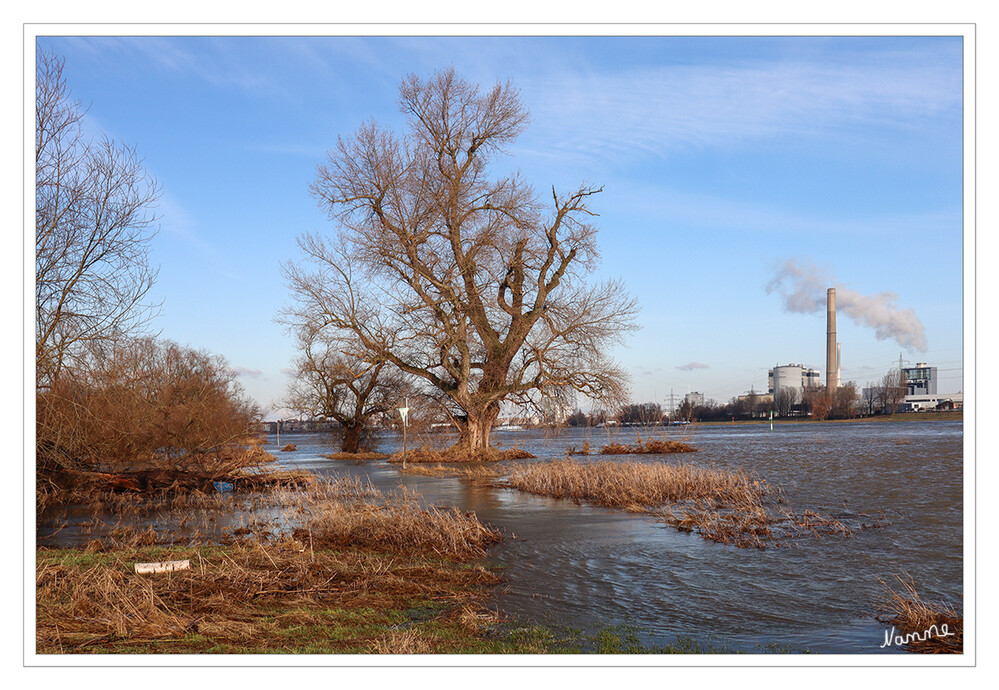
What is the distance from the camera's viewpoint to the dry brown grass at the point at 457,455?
115ft

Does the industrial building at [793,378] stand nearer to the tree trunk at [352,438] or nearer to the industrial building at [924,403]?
the industrial building at [924,403]

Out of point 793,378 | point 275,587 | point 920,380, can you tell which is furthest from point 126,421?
point 793,378

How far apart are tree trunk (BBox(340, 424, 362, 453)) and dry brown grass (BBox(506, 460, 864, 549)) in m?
26.7

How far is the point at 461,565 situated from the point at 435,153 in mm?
23169

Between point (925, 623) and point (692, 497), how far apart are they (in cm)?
1161

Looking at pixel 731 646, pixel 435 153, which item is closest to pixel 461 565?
pixel 731 646

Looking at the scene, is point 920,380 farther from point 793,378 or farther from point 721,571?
point 721,571

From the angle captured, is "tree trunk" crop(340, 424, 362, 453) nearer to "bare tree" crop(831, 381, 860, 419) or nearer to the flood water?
the flood water

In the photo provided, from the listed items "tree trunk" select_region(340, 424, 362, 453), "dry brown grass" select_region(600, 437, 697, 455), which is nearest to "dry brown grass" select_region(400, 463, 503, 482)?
"dry brown grass" select_region(600, 437, 697, 455)

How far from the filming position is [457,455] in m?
35.3

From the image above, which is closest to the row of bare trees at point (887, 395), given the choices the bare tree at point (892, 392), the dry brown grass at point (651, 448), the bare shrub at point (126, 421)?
the bare tree at point (892, 392)

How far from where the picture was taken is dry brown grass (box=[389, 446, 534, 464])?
34938mm
